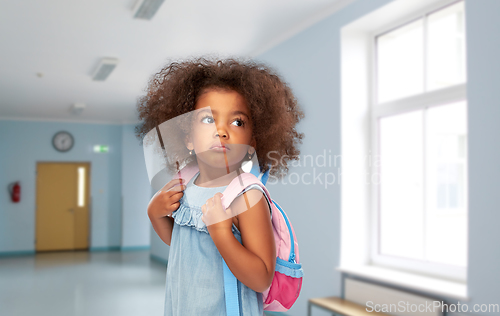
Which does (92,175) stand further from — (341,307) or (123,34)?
(341,307)

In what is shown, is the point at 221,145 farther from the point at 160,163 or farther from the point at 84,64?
the point at 84,64

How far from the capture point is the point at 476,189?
2.11m

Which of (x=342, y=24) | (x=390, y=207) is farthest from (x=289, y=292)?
(x=342, y=24)

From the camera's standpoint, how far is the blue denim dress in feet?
2.32

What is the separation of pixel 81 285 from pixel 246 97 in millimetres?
5323

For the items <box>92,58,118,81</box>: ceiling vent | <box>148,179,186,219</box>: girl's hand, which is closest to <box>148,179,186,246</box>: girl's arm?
<box>148,179,186,219</box>: girl's hand

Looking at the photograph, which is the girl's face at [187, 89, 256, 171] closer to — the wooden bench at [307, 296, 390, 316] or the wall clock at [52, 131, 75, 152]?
the wooden bench at [307, 296, 390, 316]

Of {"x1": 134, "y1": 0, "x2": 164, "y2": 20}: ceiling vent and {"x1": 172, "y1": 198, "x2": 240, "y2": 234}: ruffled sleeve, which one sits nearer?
{"x1": 172, "y1": 198, "x2": 240, "y2": 234}: ruffled sleeve

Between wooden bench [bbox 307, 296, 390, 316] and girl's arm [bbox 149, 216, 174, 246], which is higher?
girl's arm [bbox 149, 216, 174, 246]

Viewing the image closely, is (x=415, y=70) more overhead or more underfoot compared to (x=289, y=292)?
more overhead

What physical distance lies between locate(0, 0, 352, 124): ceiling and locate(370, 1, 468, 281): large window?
0.64 metres

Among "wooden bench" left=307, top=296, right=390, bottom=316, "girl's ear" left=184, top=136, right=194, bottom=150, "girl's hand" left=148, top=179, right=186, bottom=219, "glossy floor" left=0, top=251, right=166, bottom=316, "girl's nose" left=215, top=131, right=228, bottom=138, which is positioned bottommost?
"glossy floor" left=0, top=251, right=166, bottom=316

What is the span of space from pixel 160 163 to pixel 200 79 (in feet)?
0.60

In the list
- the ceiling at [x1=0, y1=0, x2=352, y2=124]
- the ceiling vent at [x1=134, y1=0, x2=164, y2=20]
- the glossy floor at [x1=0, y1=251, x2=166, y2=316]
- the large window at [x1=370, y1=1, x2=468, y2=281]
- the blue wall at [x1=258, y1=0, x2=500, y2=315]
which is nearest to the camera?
the blue wall at [x1=258, y1=0, x2=500, y2=315]
